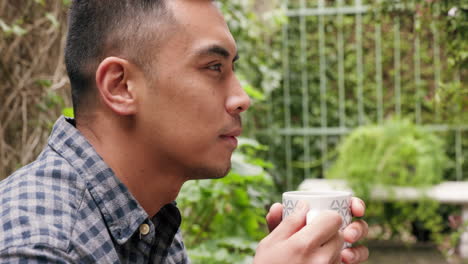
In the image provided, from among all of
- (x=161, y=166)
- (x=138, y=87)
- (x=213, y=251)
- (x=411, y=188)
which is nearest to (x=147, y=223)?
(x=161, y=166)

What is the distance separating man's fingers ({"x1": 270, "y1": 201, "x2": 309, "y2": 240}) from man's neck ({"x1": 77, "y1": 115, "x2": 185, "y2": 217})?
25 centimetres

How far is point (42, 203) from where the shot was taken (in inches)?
35.2

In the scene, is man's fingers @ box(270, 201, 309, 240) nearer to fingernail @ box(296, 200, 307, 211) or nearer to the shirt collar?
fingernail @ box(296, 200, 307, 211)

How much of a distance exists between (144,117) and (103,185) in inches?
6.0

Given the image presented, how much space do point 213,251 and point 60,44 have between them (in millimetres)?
1275

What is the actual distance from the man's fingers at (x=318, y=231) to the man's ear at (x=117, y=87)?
1.29 ft

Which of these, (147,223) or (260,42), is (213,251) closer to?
(147,223)

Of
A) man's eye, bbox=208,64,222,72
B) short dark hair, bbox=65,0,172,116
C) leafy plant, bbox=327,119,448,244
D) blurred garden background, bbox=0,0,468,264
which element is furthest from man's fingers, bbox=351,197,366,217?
leafy plant, bbox=327,119,448,244

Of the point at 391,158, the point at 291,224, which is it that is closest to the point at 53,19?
the point at 291,224

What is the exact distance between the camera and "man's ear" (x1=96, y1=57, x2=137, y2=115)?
3.45 feet

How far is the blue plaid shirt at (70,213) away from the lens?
823 mm

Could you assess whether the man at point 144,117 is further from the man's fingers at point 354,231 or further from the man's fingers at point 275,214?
the man's fingers at point 275,214

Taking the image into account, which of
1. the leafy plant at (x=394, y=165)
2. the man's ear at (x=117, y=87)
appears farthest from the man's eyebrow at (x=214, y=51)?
the leafy plant at (x=394, y=165)

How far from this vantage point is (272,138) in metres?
5.45
